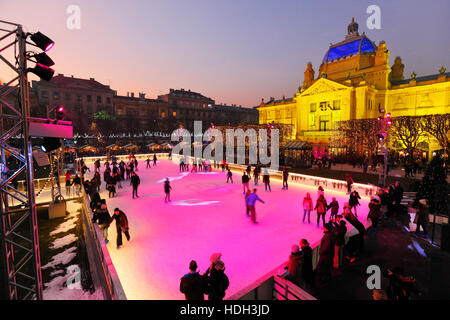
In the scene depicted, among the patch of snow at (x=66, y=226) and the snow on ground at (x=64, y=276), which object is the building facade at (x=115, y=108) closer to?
the patch of snow at (x=66, y=226)

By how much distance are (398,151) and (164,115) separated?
197 feet

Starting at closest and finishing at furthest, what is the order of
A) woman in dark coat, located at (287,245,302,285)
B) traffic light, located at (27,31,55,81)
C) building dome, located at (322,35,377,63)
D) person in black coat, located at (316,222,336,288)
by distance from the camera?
traffic light, located at (27,31,55,81) → woman in dark coat, located at (287,245,302,285) → person in black coat, located at (316,222,336,288) → building dome, located at (322,35,377,63)

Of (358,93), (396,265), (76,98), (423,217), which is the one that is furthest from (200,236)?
(76,98)

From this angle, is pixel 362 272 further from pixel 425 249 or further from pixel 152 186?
pixel 152 186

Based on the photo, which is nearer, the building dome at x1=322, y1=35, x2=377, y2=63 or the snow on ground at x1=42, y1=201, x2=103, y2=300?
the snow on ground at x1=42, y1=201, x2=103, y2=300

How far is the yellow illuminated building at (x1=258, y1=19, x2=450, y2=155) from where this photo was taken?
3447 centimetres

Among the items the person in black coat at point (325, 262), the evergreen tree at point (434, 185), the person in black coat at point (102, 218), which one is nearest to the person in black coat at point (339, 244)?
the person in black coat at point (325, 262)

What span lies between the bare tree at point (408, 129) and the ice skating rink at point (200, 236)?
16958mm

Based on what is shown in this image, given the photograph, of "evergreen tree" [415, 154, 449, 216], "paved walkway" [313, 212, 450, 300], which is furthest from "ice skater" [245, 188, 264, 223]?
"evergreen tree" [415, 154, 449, 216]

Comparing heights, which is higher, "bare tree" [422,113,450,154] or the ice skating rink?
"bare tree" [422,113,450,154]

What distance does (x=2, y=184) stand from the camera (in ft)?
12.7

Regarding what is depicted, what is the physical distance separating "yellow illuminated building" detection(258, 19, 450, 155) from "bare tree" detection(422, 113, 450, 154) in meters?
9.11

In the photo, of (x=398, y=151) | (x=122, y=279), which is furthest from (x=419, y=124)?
(x=122, y=279)

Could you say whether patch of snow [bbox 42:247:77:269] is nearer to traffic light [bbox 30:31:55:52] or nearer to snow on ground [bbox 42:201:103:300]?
snow on ground [bbox 42:201:103:300]
